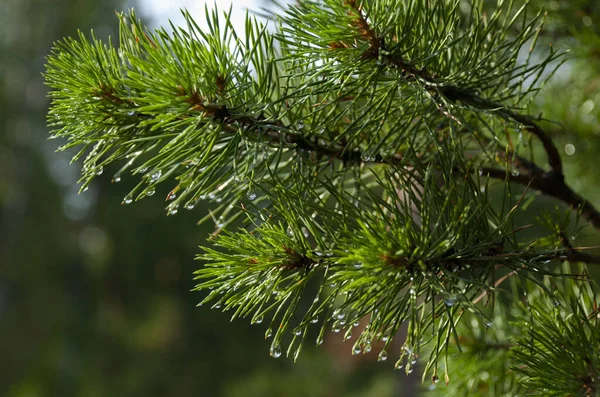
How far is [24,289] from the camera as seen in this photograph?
15.9 feet

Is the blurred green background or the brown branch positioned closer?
the brown branch

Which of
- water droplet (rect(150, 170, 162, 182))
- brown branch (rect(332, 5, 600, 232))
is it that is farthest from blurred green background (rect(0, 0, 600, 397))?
water droplet (rect(150, 170, 162, 182))

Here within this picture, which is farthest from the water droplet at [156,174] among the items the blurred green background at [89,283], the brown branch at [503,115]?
the blurred green background at [89,283]

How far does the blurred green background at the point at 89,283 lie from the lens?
14.7 ft

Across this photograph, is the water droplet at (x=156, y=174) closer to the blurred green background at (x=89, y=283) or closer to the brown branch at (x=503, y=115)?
the brown branch at (x=503, y=115)

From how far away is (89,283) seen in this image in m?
4.87

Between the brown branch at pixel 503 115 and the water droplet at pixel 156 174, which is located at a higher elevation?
the brown branch at pixel 503 115

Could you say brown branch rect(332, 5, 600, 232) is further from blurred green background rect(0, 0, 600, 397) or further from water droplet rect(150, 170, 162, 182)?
blurred green background rect(0, 0, 600, 397)

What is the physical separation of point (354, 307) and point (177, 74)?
8.0 inches

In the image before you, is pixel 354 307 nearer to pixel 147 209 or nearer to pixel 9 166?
pixel 147 209

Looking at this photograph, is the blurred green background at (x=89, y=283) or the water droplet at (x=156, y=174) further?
the blurred green background at (x=89, y=283)

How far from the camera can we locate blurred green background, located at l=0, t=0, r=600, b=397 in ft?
14.7

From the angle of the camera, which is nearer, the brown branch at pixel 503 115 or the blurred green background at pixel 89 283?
the brown branch at pixel 503 115

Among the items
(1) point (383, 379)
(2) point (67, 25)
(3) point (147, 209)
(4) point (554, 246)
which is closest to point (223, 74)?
(4) point (554, 246)
